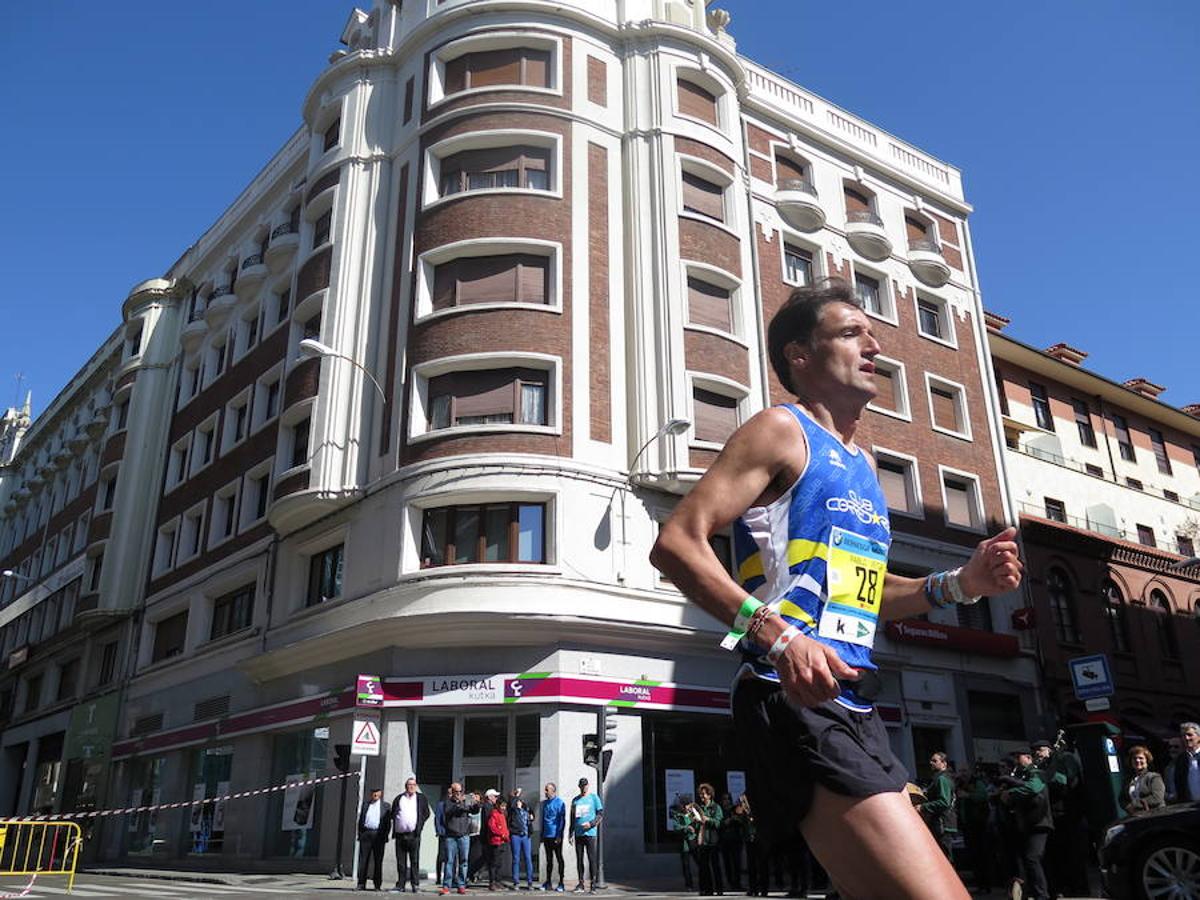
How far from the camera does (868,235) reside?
2925 cm

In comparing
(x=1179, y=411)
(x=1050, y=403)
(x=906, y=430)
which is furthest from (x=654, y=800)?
(x=1179, y=411)

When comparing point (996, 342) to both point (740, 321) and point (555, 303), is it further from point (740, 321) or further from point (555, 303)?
point (555, 303)

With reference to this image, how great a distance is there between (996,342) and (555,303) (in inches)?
690

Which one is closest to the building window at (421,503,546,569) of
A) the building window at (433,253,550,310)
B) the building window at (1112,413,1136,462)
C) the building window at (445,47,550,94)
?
the building window at (433,253,550,310)

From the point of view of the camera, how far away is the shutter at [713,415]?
22.6m

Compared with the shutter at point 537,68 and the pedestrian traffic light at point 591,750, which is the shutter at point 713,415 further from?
the shutter at point 537,68

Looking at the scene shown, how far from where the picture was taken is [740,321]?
24.5 meters

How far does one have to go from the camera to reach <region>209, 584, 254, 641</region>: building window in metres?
26.0

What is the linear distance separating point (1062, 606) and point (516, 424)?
18228 millimetres

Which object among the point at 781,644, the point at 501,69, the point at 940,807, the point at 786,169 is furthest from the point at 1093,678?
the point at 501,69

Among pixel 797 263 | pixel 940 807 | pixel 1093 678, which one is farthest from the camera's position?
pixel 797 263

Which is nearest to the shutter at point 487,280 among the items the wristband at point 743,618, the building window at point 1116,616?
the wristband at point 743,618

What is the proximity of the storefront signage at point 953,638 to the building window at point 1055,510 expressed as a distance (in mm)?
6490

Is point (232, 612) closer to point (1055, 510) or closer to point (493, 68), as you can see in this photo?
point (493, 68)
